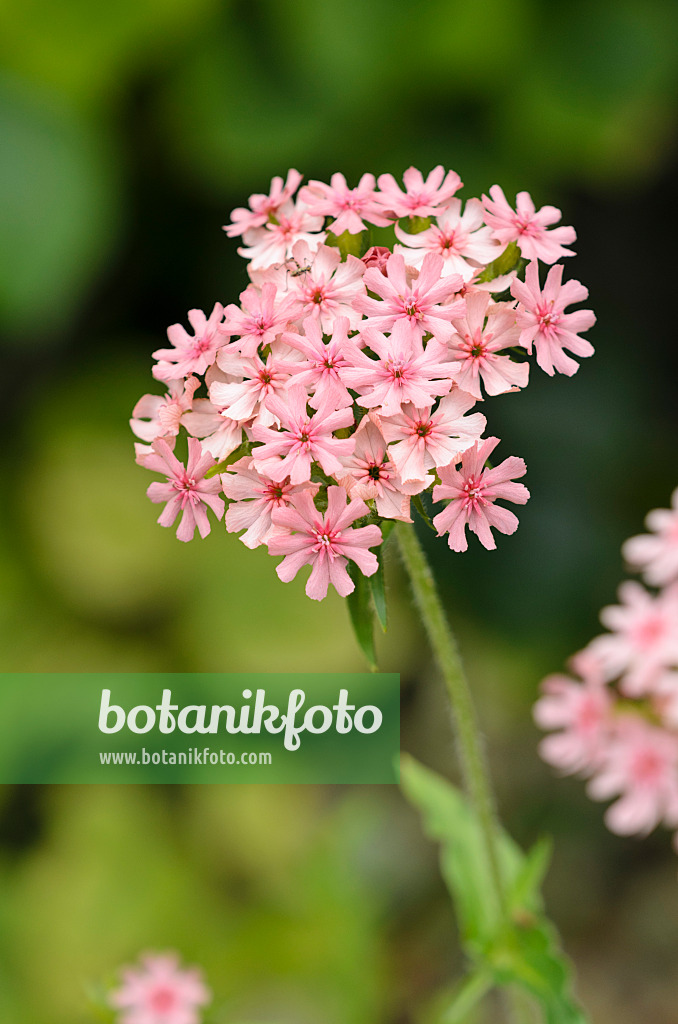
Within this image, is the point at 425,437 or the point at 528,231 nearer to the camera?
the point at 425,437

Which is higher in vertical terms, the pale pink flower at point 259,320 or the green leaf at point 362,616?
the pale pink flower at point 259,320

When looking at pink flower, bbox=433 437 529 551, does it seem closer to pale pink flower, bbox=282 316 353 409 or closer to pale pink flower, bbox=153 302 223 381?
pale pink flower, bbox=282 316 353 409

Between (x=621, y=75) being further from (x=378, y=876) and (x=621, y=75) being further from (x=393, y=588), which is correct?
(x=378, y=876)

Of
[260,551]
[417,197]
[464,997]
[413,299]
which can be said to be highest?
[260,551]

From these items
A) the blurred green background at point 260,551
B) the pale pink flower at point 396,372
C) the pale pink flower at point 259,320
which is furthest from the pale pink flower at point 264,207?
the blurred green background at point 260,551

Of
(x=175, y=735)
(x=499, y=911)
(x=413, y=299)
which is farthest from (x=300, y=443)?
(x=175, y=735)

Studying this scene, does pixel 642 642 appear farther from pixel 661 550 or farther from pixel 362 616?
pixel 362 616

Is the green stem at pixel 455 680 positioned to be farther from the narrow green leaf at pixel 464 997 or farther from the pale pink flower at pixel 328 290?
the pale pink flower at pixel 328 290
